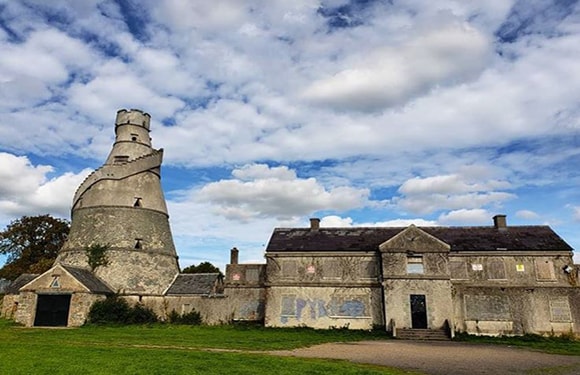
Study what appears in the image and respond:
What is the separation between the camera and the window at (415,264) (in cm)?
2825

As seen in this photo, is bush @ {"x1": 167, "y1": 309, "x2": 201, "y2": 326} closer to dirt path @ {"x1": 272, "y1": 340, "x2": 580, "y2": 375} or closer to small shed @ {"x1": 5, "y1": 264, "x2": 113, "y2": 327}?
small shed @ {"x1": 5, "y1": 264, "x2": 113, "y2": 327}

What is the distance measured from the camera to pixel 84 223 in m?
37.6

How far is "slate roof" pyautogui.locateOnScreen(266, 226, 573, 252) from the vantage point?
2927 cm

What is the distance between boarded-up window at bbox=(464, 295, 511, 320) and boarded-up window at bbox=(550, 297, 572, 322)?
2.68 meters

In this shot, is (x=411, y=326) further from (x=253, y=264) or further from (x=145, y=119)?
(x=145, y=119)

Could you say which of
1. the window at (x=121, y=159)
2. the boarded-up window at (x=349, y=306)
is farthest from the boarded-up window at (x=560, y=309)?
the window at (x=121, y=159)

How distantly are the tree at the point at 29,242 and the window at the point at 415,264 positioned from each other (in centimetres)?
4135

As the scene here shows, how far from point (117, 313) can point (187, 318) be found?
17.4 ft

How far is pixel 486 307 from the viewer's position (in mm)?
27750

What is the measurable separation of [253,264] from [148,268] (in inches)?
376

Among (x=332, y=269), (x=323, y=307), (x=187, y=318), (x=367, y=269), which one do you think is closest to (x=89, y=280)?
(x=187, y=318)

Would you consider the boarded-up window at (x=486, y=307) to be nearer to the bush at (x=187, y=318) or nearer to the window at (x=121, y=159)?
the bush at (x=187, y=318)

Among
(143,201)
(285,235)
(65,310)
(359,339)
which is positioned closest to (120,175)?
(143,201)

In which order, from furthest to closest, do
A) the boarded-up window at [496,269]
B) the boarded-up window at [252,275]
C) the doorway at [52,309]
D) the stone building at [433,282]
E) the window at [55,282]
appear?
the boarded-up window at [252,275]
the window at [55,282]
the doorway at [52,309]
the boarded-up window at [496,269]
the stone building at [433,282]
